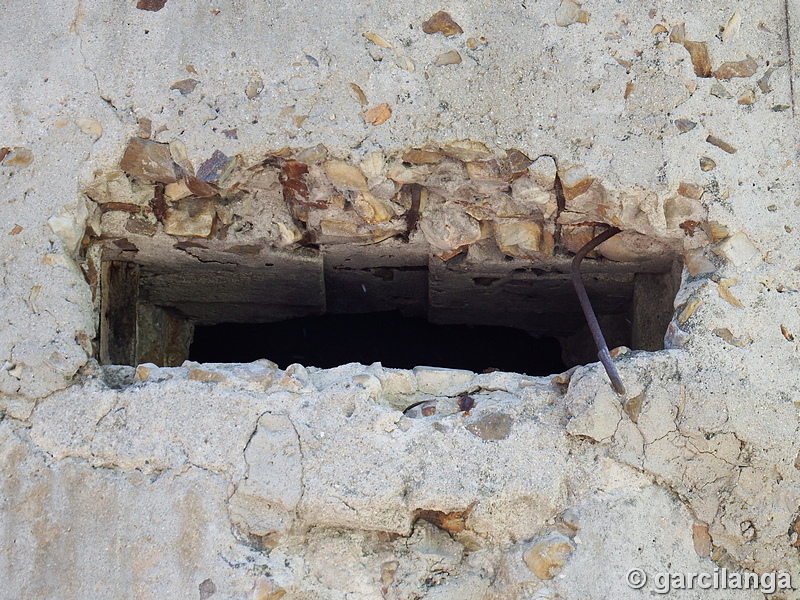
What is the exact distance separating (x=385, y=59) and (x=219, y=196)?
0.55m

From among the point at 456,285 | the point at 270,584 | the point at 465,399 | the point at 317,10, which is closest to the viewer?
the point at 270,584

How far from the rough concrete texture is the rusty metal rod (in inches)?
1.7

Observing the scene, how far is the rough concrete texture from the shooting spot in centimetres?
168

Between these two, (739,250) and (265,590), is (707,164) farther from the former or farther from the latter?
(265,590)

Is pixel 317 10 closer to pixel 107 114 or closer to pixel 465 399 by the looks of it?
pixel 107 114

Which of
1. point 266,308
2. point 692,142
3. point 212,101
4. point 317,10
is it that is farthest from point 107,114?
point 692,142

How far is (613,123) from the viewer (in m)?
1.85

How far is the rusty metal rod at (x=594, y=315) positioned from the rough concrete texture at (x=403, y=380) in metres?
0.04

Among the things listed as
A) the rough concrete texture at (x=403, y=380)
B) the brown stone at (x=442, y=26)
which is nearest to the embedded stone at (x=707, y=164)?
the rough concrete texture at (x=403, y=380)

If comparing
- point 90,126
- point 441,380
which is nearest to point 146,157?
point 90,126

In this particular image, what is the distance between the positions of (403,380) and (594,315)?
485mm

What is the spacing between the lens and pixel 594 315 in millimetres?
1901

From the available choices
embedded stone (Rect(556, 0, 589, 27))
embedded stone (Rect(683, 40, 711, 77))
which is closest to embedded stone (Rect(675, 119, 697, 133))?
embedded stone (Rect(683, 40, 711, 77))

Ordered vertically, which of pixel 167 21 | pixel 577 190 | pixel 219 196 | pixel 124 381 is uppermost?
pixel 167 21
